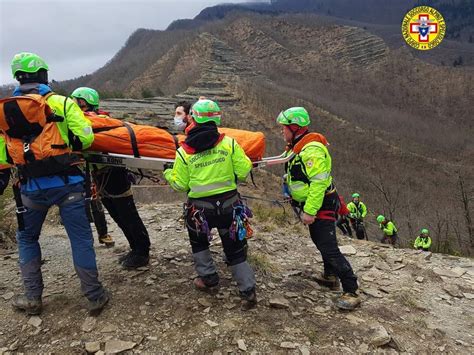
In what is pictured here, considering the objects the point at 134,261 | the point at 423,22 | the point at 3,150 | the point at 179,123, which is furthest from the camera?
the point at 423,22

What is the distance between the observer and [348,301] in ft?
15.6

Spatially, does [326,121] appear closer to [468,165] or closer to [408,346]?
[468,165]

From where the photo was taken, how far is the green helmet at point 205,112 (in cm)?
402

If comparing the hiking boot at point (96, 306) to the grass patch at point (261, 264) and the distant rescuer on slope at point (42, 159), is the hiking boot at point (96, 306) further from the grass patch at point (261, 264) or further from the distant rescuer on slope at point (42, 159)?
the grass patch at point (261, 264)

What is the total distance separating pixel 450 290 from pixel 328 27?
103380mm

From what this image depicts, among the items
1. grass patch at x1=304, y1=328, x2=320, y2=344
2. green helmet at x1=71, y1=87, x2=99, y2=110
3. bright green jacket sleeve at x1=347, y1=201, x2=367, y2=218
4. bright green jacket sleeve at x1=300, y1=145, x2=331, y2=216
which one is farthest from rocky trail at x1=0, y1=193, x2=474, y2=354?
bright green jacket sleeve at x1=347, y1=201, x2=367, y2=218

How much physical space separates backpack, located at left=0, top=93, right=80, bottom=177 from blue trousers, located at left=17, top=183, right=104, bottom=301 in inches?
10.0

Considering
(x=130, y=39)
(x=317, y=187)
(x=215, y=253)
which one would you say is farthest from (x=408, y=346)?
(x=130, y=39)

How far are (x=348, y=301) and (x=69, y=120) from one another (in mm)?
3676

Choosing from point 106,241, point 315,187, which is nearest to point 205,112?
point 315,187

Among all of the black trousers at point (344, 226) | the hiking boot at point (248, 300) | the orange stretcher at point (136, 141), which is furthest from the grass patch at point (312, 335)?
the black trousers at point (344, 226)

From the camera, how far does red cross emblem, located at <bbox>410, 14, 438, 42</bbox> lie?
3519 cm

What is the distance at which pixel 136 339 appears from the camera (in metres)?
3.91

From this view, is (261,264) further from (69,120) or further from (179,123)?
(69,120)
